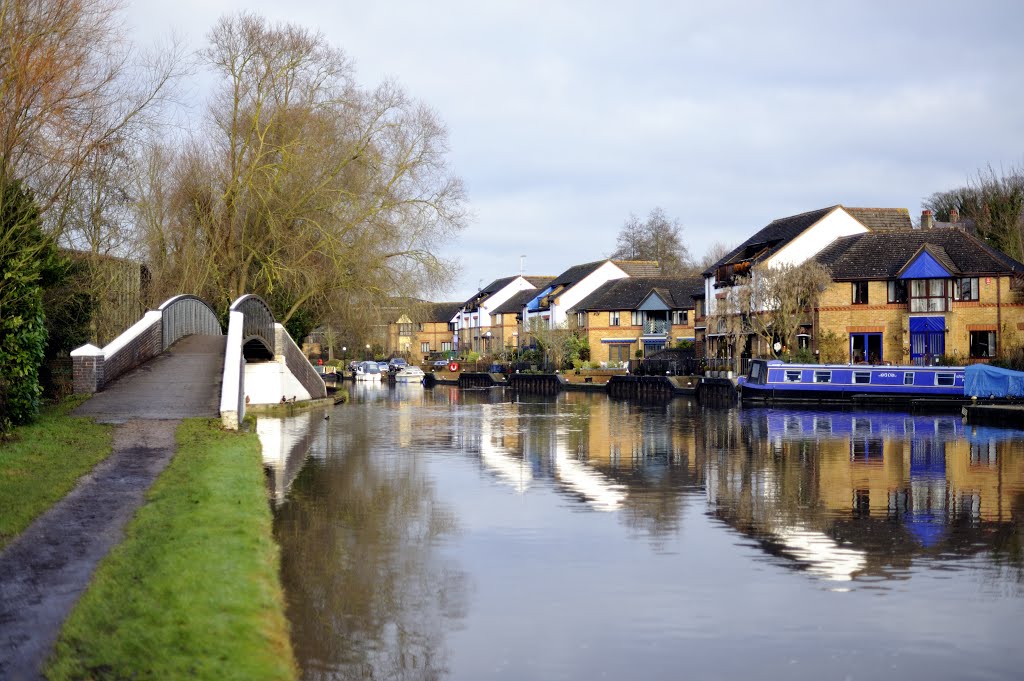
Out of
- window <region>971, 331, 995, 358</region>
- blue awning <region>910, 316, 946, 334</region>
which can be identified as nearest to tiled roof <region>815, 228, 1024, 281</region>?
blue awning <region>910, 316, 946, 334</region>

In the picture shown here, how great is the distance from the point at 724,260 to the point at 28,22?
55.8 m

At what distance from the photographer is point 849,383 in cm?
4975

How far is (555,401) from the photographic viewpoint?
58.2m

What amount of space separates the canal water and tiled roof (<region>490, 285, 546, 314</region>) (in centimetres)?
8166

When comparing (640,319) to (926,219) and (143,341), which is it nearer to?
(926,219)

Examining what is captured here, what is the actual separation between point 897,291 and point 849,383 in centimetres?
876

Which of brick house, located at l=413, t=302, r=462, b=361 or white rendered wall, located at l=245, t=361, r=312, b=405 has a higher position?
brick house, located at l=413, t=302, r=462, b=361

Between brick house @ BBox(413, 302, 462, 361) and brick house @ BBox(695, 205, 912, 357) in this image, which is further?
brick house @ BBox(413, 302, 462, 361)

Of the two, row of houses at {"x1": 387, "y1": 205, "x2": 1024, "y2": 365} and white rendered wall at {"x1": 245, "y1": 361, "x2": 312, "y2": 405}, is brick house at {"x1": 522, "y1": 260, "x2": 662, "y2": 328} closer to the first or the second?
row of houses at {"x1": 387, "y1": 205, "x2": 1024, "y2": 365}

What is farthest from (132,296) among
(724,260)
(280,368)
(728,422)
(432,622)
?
(724,260)

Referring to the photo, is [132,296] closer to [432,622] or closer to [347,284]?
[347,284]

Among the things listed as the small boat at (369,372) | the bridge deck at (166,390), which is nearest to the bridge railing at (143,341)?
the bridge deck at (166,390)

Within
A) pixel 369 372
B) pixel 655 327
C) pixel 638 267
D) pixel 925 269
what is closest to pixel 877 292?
pixel 925 269

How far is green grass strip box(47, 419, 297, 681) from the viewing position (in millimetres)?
7809
